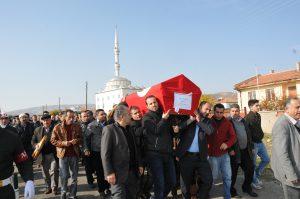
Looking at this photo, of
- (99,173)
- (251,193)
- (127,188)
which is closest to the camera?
(127,188)

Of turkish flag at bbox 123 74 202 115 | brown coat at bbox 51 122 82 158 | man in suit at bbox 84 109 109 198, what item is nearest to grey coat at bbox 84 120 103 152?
man in suit at bbox 84 109 109 198

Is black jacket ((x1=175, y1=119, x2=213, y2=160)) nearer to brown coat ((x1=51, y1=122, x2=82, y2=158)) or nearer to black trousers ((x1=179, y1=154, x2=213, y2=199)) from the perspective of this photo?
black trousers ((x1=179, y1=154, x2=213, y2=199))

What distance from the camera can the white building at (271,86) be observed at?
40562 mm

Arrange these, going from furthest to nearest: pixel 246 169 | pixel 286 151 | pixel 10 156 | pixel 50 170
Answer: pixel 50 170 → pixel 246 169 → pixel 286 151 → pixel 10 156

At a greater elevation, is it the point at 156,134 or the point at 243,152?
the point at 156,134

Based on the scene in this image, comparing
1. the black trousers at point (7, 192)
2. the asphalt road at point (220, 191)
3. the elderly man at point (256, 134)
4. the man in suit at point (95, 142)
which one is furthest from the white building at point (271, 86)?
the black trousers at point (7, 192)

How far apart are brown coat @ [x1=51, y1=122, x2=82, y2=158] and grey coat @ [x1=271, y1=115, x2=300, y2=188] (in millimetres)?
4468

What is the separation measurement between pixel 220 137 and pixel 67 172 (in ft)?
11.1

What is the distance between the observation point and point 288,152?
14.2 feet

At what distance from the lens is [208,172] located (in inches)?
235

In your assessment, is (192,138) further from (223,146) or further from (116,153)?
(116,153)

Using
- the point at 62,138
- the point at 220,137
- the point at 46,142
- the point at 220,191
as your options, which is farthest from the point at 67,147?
the point at 220,191

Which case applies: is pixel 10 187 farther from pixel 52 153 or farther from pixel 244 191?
pixel 244 191

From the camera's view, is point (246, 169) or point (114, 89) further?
point (114, 89)
